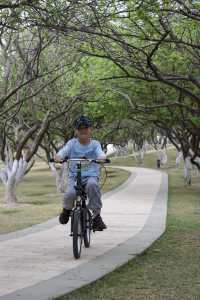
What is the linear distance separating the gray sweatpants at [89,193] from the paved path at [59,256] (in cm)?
72

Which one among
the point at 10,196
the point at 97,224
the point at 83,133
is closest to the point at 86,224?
the point at 97,224

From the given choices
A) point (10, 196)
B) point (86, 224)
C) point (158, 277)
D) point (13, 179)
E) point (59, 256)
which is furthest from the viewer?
point (13, 179)

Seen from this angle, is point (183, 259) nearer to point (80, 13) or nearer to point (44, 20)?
point (44, 20)

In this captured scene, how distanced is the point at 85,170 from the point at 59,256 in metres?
1.27

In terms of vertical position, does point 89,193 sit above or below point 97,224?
above

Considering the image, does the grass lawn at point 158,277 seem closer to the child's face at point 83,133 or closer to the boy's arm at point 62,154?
the boy's arm at point 62,154

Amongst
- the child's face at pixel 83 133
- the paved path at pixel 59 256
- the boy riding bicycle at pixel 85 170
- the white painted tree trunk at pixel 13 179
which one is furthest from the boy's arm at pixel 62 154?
the white painted tree trunk at pixel 13 179

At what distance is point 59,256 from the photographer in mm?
8227

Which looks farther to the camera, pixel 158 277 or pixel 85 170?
pixel 85 170

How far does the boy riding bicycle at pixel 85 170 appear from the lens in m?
7.95

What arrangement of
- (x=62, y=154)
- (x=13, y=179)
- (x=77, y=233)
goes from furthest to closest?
(x=13, y=179) < (x=62, y=154) < (x=77, y=233)

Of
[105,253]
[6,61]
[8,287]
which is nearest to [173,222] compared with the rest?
[105,253]

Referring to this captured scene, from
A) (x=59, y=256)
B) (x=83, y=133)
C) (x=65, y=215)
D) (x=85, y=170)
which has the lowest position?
(x=59, y=256)

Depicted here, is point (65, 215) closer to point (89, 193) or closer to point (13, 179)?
point (89, 193)
